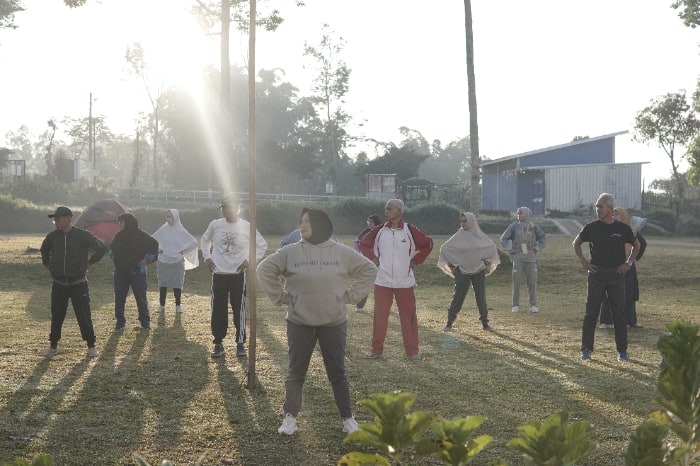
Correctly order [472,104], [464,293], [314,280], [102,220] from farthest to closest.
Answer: [472,104] → [102,220] → [464,293] → [314,280]

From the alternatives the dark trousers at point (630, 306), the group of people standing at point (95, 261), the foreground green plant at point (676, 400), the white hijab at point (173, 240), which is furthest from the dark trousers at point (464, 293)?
the foreground green plant at point (676, 400)

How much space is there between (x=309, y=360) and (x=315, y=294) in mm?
508

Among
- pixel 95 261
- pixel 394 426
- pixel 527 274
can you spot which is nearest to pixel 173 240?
pixel 95 261

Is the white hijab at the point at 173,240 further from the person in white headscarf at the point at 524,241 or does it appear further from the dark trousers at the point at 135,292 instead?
the person in white headscarf at the point at 524,241

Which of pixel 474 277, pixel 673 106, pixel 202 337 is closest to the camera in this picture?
pixel 202 337

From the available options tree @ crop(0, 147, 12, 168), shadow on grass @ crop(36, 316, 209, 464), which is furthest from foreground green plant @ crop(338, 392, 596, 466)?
tree @ crop(0, 147, 12, 168)

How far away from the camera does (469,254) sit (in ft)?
46.7

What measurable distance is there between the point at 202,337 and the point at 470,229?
14.8 feet

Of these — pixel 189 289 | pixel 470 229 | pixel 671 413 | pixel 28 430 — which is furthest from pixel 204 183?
pixel 671 413

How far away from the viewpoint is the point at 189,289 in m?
22.8

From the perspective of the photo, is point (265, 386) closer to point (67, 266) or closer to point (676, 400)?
point (67, 266)

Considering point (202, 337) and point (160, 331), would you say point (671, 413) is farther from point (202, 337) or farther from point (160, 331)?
point (160, 331)

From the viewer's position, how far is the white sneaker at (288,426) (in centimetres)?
691

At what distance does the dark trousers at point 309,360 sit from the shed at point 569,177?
4405 centimetres
